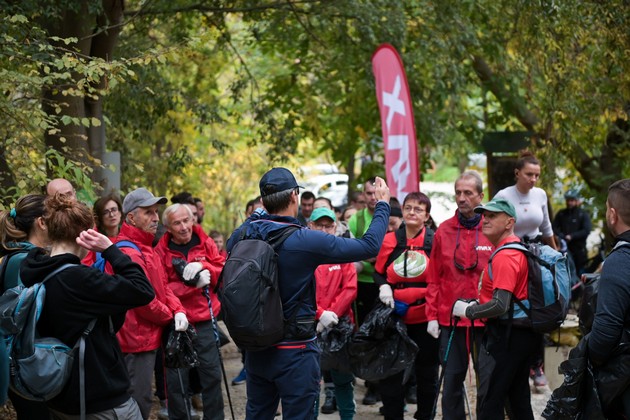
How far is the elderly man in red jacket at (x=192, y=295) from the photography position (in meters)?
7.03

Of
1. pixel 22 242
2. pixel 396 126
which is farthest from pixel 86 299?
pixel 396 126

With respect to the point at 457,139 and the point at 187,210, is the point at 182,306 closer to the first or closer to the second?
the point at 187,210

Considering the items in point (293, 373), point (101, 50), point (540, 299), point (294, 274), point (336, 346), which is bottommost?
point (336, 346)

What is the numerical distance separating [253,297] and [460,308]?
6.34 ft

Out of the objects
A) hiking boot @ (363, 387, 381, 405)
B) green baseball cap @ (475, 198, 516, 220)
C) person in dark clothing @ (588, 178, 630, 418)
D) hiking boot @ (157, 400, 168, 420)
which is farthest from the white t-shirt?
hiking boot @ (157, 400, 168, 420)

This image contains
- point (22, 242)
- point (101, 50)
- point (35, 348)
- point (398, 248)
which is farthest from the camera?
point (101, 50)

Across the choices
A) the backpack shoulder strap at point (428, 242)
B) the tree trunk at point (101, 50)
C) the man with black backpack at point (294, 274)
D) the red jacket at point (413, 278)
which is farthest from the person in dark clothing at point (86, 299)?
the tree trunk at point (101, 50)

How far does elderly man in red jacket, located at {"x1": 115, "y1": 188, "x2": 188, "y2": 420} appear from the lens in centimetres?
627

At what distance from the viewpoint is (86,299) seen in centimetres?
435

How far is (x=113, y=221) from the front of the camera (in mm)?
7121

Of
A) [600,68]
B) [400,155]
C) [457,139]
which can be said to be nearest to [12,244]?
[400,155]

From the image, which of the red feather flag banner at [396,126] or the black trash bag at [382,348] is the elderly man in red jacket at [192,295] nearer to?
the black trash bag at [382,348]

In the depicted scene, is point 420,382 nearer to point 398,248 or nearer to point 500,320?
point 398,248

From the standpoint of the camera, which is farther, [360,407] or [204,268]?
[360,407]
